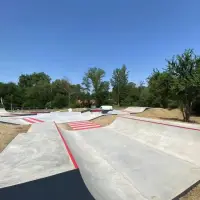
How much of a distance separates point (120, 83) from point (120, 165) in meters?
54.7

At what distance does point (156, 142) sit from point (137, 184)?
13.1 feet

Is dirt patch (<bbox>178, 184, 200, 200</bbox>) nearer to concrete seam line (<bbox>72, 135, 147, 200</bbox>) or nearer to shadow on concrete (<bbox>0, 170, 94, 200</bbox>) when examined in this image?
concrete seam line (<bbox>72, 135, 147, 200</bbox>)

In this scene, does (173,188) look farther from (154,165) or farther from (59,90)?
(59,90)

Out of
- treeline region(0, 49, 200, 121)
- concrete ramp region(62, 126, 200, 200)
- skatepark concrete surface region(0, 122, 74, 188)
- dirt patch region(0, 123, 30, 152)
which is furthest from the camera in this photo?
treeline region(0, 49, 200, 121)

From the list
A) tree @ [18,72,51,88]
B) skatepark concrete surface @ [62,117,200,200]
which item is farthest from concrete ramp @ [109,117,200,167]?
tree @ [18,72,51,88]

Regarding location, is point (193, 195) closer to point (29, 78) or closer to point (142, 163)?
point (142, 163)

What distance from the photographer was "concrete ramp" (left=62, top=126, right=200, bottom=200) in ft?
13.4

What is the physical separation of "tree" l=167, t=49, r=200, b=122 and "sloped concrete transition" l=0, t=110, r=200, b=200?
28.6ft

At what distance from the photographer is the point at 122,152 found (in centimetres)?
714

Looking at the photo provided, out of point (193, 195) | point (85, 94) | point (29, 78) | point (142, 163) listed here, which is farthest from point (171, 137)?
point (29, 78)

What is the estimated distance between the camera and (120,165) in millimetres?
5789

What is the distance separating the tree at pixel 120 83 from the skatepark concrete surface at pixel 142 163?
48.5 meters

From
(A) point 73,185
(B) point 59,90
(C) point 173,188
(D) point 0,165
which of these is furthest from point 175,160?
(B) point 59,90

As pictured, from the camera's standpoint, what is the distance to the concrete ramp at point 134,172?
13.4ft
